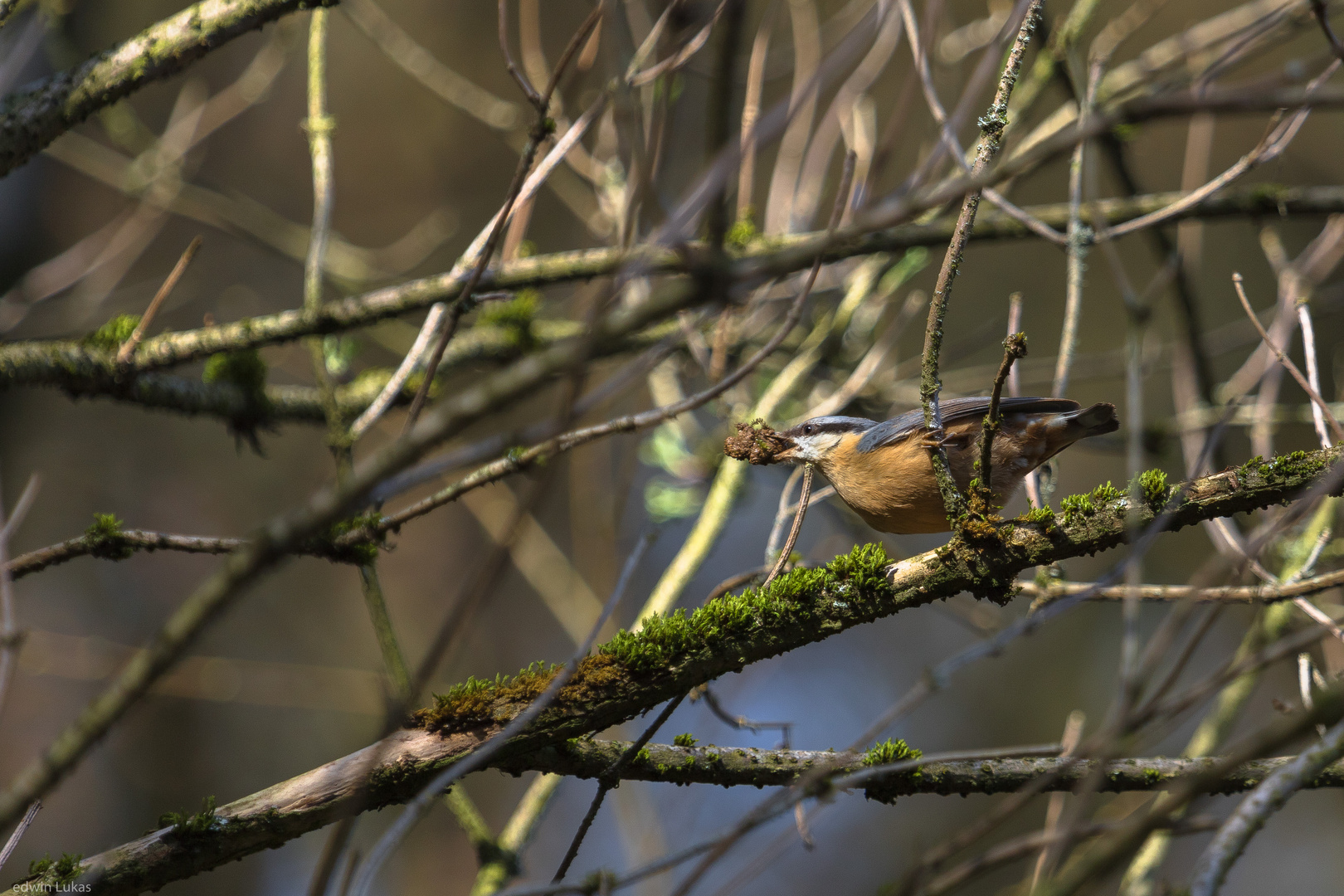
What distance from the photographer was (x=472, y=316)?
5.46m

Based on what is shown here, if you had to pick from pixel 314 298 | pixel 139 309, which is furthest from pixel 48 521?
pixel 314 298

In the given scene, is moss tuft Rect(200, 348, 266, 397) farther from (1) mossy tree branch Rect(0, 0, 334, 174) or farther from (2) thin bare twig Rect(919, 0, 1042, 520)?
(2) thin bare twig Rect(919, 0, 1042, 520)

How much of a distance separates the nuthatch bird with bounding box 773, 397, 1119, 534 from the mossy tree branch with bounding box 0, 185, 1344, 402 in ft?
2.23

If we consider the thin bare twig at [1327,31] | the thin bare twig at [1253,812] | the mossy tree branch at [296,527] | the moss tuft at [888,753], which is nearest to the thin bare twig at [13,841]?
the mossy tree branch at [296,527]

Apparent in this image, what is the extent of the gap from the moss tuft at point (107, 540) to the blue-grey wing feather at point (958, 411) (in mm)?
2195

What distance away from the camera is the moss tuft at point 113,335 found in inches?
129

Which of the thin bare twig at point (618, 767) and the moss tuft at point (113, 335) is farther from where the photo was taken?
the moss tuft at point (113, 335)

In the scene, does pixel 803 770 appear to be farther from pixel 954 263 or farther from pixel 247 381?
pixel 247 381

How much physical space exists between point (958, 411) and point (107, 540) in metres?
2.44

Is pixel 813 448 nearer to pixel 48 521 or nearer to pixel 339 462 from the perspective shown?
pixel 339 462

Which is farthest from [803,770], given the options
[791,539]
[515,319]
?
[515,319]

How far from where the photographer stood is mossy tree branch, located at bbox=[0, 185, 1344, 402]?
3.06 meters

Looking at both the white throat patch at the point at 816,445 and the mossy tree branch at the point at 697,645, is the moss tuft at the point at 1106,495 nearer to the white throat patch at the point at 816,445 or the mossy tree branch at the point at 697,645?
the mossy tree branch at the point at 697,645

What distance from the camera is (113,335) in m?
3.35
